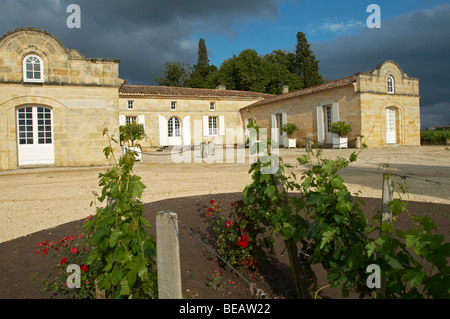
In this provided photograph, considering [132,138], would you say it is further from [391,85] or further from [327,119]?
[391,85]

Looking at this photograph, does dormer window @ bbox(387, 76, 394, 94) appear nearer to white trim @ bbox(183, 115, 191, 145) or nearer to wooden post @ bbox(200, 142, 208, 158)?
wooden post @ bbox(200, 142, 208, 158)

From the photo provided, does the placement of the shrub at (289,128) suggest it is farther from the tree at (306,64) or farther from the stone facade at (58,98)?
the tree at (306,64)

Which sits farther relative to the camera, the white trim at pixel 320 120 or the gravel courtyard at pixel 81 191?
the white trim at pixel 320 120

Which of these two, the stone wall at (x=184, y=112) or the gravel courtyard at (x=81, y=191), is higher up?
the stone wall at (x=184, y=112)

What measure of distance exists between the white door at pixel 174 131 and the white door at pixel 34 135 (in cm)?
1396

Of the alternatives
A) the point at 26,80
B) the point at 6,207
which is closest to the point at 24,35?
the point at 26,80

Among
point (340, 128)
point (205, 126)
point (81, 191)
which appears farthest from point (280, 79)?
point (81, 191)

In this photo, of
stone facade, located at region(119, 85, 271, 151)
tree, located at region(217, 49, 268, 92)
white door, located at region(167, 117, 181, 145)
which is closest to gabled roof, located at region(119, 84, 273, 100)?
stone facade, located at region(119, 85, 271, 151)

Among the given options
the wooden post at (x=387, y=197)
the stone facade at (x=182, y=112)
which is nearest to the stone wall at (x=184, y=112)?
the stone facade at (x=182, y=112)

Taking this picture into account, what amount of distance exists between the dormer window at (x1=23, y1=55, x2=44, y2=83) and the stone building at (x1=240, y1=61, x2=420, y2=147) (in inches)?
599

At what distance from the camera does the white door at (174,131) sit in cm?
2730

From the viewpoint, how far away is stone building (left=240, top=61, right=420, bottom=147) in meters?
18.9

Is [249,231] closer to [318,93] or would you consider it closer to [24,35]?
[24,35]

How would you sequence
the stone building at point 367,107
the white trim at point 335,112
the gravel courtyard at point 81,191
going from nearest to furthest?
the gravel courtyard at point 81,191
the stone building at point 367,107
the white trim at point 335,112
